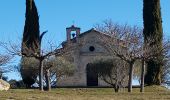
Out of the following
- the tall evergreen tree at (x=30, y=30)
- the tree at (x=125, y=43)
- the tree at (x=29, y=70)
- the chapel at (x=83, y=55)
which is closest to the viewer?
the tree at (x=125, y=43)

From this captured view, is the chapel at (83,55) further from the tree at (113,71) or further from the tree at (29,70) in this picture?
the tree at (113,71)

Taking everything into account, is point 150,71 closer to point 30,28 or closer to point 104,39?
point 104,39

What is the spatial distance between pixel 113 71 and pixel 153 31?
6003mm

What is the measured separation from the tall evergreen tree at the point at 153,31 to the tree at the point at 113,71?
212 centimetres

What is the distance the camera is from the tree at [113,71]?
43981 millimetres

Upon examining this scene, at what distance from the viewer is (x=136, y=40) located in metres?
39.8

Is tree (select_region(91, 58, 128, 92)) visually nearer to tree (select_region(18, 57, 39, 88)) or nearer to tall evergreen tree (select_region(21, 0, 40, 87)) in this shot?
tree (select_region(18, 57, 39, 88))

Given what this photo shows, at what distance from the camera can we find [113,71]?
45844 millimetres

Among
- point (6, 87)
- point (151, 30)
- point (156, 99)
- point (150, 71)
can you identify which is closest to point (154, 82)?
point (150, 71)

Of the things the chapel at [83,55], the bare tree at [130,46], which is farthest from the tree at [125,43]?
the chapel at [83,55]

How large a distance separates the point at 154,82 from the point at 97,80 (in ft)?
57.8

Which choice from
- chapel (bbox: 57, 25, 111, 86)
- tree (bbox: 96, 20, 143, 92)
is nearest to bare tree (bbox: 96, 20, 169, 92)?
tree (bbox: 96, 20, 143, 92)

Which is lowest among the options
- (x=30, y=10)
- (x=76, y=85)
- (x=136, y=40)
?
(x=76, y=85)

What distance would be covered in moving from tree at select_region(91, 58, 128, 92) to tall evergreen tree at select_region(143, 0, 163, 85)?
6.95 ft
